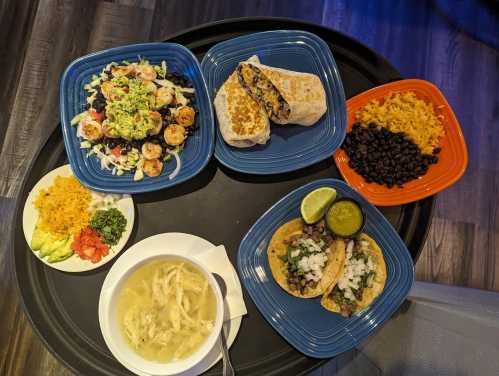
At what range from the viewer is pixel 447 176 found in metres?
2.26

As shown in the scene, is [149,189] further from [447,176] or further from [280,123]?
[447,176]

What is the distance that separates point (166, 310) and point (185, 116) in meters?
0.97

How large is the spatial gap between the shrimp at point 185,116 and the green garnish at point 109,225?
574 millimetres

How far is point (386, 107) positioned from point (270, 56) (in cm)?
70

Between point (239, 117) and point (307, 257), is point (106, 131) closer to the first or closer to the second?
point (239, 117)

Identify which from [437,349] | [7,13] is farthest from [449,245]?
[7,13]

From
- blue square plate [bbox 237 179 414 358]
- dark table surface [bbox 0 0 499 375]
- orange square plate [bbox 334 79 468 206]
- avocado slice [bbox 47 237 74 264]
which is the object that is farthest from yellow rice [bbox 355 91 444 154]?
avocado slice [bbox 47 237 74 264]

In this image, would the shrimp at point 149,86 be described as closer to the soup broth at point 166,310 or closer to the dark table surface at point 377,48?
the soup broth at point 166,310

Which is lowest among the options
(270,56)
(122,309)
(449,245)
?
(122,309)

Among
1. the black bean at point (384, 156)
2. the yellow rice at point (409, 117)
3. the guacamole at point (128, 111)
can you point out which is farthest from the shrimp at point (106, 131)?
the yellow rice at point (409, 117)

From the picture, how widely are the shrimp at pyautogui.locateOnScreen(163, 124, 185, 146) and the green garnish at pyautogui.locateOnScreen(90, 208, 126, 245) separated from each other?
46 centimetres

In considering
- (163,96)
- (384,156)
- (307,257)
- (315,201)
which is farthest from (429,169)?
(163,96)

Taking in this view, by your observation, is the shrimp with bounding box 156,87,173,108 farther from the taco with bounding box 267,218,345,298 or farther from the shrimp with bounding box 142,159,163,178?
the taco with bounding box 267,218,345,298

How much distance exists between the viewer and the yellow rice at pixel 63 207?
Result: 83.1 inches
